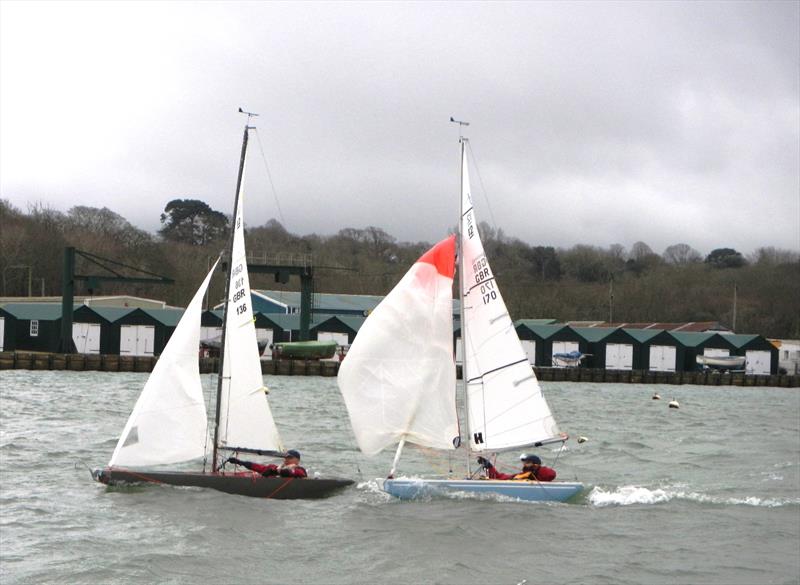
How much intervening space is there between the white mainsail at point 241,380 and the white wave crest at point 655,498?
22.8 ft

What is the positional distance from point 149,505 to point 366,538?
177 inches

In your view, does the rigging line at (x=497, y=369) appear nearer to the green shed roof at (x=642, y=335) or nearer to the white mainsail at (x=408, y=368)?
the white mainsail at (x=408, y=368)

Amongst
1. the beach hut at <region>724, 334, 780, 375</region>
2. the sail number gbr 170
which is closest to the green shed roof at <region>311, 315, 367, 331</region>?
the beach hut at <region>724, 334, 780, 375</region>

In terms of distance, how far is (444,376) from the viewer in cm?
2166

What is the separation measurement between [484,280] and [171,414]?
263 inches

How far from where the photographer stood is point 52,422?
116ft

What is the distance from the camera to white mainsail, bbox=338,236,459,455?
21.2 meters

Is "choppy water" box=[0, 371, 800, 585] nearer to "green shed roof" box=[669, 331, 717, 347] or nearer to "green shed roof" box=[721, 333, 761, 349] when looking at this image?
"green shed roof" box=[669, 331, 717, 347]

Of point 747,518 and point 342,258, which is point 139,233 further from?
point 747,518

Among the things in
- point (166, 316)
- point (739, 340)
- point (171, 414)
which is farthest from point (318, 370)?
point (171, 414)

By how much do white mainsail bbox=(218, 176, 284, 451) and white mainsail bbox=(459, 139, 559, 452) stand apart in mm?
4126

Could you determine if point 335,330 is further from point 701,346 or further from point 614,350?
point 701,346

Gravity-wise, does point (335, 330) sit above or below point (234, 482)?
above

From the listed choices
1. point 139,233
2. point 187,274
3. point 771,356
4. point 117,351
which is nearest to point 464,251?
point 117,351
